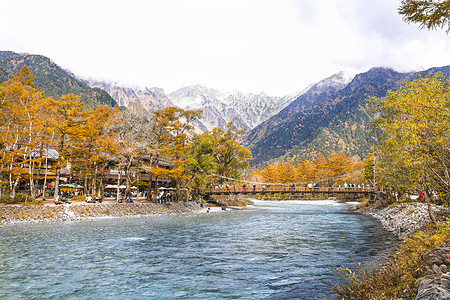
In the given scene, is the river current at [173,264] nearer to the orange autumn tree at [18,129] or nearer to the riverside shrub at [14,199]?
the riverside shrub at [14,199]

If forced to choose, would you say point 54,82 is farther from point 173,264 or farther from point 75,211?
point 173,264

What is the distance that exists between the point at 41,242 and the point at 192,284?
11.4m

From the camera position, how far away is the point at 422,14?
294 inches

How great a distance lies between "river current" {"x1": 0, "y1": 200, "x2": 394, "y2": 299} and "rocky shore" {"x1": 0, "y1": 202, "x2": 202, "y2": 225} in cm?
574

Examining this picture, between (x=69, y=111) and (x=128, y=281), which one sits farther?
(x=69, y=111)

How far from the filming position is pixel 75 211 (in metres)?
28.9

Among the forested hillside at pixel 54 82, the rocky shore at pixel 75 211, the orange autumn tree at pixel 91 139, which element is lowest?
the rocky shore at pixel 75 211

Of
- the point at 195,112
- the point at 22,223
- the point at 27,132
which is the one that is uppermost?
the point at 195,112

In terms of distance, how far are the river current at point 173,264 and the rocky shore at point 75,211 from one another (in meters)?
5.74

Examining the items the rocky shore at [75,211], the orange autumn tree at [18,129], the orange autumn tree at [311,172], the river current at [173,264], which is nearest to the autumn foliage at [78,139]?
the orange autumn tree at [18,129]

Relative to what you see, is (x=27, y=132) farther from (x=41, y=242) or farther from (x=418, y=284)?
(x=418, y=284)

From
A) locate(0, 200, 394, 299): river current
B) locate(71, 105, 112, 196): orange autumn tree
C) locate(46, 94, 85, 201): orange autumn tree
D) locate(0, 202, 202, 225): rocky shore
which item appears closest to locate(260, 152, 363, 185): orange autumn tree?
locate(0, 202, 202, 225): rocky shore

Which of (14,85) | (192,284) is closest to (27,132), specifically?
(14,85)

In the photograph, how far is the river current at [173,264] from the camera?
862 cm
